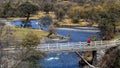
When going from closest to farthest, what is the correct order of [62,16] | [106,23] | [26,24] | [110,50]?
[110,50] → [106,23] → [26,24] → [62,16]

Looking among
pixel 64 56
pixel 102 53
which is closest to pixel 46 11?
pixel 64 56

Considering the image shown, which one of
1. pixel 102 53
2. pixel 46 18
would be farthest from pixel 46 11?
pixel 102 53

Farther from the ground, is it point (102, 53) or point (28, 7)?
point (102, 53)

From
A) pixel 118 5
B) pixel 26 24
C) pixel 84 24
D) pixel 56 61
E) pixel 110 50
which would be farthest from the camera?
pixel 84 24

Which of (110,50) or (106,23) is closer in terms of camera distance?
(110,50)

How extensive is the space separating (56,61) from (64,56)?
4.15 metres

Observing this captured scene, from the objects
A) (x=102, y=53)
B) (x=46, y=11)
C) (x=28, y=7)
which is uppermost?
(x=102, y=53)

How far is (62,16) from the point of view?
117500 millimetres

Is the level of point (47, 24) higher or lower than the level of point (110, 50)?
lower

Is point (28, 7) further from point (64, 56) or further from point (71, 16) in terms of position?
point (64, 56)

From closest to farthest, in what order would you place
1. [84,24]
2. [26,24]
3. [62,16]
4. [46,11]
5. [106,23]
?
[106,23], [26,24], [84,24], [62,16], [46,11]

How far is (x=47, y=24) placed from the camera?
3910 inches

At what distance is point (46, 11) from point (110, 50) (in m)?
95.9

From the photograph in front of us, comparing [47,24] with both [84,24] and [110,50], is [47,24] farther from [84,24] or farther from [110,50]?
[110,50]
